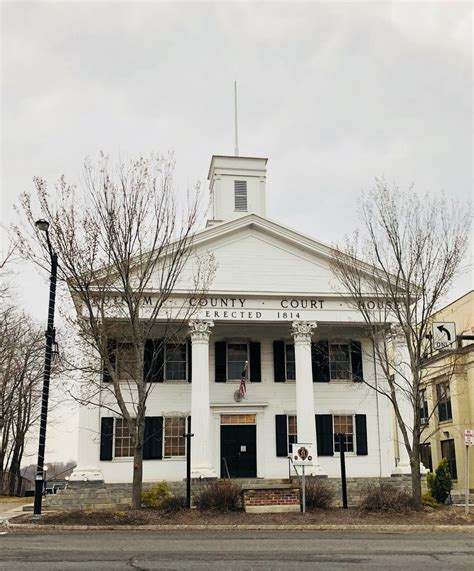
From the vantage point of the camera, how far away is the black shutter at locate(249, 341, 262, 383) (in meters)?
27.6

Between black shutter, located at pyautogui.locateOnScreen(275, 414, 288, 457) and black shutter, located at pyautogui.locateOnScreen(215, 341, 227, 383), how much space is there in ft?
8.78

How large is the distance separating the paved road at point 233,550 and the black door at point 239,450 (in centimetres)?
1088

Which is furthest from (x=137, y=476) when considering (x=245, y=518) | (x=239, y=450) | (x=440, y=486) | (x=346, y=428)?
(x=346, y=428)

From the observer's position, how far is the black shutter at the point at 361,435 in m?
27.3

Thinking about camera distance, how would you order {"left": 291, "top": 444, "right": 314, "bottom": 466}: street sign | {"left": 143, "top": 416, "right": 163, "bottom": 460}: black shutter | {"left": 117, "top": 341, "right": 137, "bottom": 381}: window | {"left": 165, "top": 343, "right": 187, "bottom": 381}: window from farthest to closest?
{"left": 165, "top": 343, "right": 187, "bottom": 381}: window < {"left": 143, "top": 416, "right": 163, "bottom": 460}: black shutter < {"left": 117, "top": 341, "right": 137, "bottom": 381}: window < {"left": 291, "top": 444, "right": 314, "bottom": 466}: street sign

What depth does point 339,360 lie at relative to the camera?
1118 inches

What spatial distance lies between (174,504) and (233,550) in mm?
7704

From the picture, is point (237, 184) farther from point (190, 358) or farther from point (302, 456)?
point (302, 456)

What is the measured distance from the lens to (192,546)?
12828mm

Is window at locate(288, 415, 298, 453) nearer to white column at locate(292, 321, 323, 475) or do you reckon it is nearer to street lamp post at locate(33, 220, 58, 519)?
white column at locate(292, 321, 323, 475)

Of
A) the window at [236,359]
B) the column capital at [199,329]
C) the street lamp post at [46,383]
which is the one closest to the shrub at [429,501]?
the window at [236,359]

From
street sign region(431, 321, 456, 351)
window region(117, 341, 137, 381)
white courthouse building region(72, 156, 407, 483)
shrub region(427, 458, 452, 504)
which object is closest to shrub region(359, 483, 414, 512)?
shrub region(427, 458, 452, 504)

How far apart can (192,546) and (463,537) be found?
21.6 ft

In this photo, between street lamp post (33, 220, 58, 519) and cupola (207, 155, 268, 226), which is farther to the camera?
cupola (207, 155, 268, 226)
